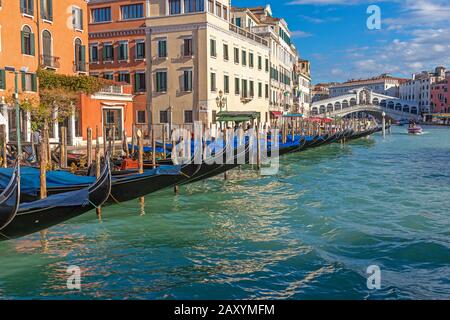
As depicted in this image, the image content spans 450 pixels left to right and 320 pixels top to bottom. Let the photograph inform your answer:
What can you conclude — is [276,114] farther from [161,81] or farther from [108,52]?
[108,52]

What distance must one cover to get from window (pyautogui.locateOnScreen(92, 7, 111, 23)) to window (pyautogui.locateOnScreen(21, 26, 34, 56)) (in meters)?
8.07

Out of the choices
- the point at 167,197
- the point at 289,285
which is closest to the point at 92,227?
the point at 167,197

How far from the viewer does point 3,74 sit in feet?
49.1

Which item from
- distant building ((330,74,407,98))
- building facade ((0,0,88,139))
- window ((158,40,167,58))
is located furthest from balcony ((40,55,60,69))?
distant building ((330,74,407,98))

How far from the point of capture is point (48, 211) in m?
5.88

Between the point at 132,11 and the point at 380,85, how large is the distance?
236ft

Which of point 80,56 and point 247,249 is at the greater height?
point 80,56

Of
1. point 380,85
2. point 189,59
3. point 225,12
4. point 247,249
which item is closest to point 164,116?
point 189,59

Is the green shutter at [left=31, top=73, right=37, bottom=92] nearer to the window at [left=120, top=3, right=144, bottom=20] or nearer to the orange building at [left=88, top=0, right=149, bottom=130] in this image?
the orange building at [left=88, top=0, right=149, bottom=130]

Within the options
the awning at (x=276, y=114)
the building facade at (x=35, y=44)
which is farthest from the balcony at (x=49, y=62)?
the awning at (x=276, y=114)

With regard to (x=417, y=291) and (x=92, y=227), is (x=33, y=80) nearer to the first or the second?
(x=92, y=227)

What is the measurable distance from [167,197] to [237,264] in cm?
493

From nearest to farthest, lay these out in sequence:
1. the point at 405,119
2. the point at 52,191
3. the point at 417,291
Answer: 1. the point at 417,291
2. the point at 52,191
3. the point at 405,119

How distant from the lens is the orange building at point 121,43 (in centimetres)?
2284
